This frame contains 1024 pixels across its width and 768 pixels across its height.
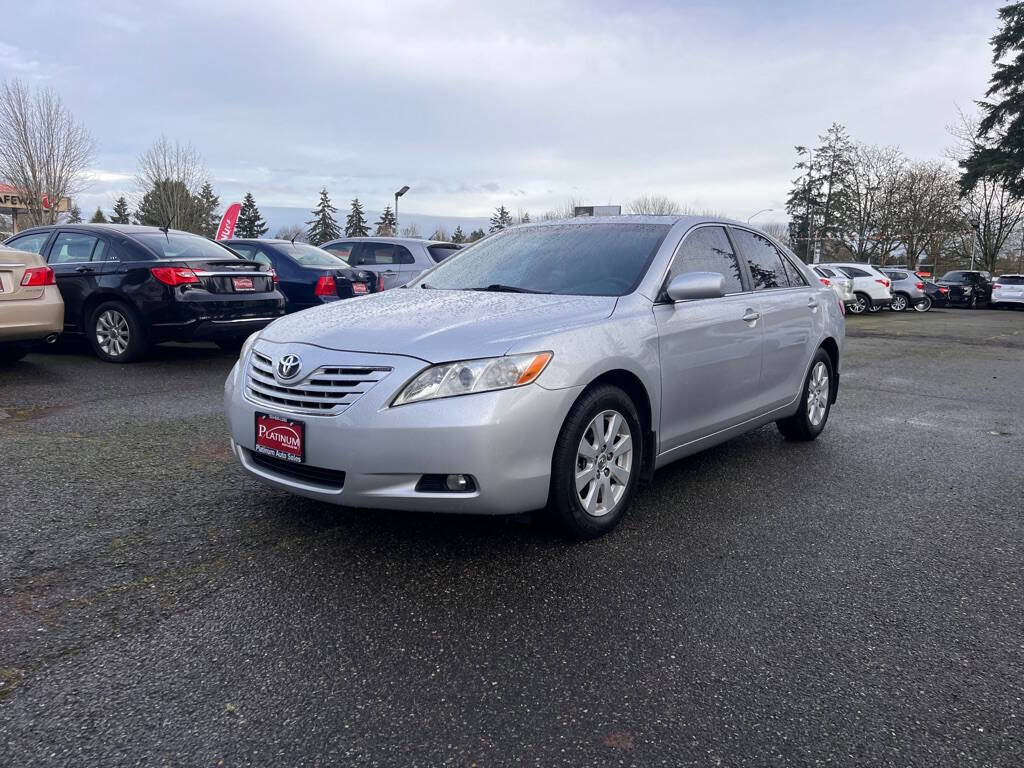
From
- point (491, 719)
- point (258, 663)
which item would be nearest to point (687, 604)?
point (491, 719)

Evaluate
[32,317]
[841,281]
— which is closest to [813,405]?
[32,317]

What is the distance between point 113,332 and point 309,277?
247cm

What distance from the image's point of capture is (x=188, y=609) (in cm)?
282

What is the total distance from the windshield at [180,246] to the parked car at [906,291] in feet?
82.0

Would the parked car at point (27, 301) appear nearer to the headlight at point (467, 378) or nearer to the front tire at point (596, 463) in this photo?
the headlight at point (467, 378)

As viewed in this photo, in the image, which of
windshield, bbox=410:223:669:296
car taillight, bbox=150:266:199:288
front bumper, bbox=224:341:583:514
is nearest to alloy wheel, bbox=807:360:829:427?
windshield, bbox=410:223:669:296

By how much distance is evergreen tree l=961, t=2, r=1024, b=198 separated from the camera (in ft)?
117

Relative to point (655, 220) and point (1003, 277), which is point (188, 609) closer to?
point (655, 220)

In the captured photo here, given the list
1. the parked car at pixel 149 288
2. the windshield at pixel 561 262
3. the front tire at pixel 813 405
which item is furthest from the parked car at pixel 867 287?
the windshield at pixel 561 262

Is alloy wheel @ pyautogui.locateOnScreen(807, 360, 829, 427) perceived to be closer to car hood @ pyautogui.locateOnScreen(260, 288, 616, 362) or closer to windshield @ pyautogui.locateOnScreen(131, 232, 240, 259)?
car hood @ pyautogui.locateOnScreen(260, 288, 616, 362)

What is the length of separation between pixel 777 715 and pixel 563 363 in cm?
154

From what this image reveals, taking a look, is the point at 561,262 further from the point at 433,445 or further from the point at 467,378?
the point at 433,445

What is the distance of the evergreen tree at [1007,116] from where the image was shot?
117 ft

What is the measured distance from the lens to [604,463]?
11.6ft
